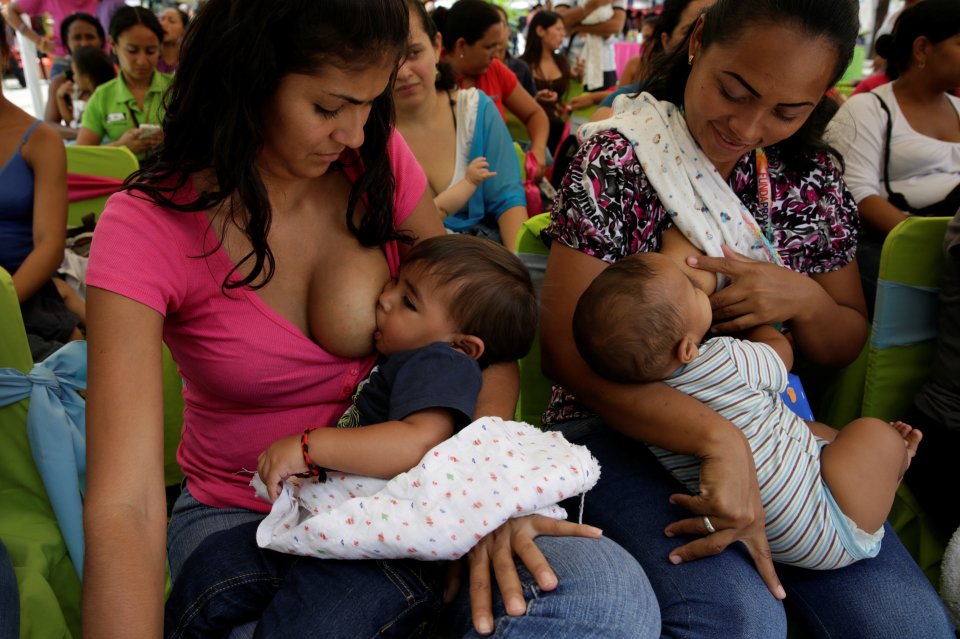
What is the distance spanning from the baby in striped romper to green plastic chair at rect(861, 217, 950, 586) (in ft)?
1.00

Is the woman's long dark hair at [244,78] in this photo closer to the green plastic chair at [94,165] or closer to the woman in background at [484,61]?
the green plastic chair at [94,165]

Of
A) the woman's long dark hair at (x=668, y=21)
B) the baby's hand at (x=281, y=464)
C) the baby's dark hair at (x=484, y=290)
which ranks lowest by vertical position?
the baby's hand at (x=281, y=464)

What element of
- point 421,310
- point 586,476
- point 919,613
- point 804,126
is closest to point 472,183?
point 804,126

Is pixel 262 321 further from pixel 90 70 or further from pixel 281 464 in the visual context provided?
pixel 90 70

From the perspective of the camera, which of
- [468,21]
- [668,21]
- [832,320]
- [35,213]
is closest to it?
Result: [832,320]

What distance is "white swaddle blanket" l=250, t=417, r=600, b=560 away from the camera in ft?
3.34

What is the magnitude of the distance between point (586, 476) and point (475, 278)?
0.39 m

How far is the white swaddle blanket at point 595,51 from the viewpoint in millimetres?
6074

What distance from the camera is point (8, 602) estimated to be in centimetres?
110

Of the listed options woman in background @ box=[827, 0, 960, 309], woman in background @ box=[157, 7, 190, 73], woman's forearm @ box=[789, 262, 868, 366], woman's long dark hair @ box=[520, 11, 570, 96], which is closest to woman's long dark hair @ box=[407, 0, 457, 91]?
woman in background @ box=[827, 0, 960, 309]

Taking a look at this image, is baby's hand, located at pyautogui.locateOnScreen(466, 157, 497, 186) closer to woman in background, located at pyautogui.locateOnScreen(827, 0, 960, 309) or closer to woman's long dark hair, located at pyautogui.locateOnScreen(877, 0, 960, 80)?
woman in background, located at pyautogui.locateOnScreen(827, 0, 960, 309)

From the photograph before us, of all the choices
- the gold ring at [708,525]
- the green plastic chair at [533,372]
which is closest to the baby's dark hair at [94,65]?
the green plastic chair at [533,372]

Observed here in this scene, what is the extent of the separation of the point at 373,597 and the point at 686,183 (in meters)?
0.97

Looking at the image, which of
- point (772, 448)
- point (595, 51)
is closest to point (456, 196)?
point (772, 448)
